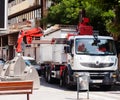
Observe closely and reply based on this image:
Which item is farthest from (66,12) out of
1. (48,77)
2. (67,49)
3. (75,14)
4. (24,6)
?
(24,6)

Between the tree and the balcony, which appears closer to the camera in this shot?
the tree

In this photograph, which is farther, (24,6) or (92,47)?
(24,6)

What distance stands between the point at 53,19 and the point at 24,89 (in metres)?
25.6

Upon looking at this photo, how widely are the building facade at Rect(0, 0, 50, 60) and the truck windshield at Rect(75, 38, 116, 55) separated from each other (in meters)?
31.4

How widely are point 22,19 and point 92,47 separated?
5383 cm

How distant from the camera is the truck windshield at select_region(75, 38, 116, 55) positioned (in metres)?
20.9

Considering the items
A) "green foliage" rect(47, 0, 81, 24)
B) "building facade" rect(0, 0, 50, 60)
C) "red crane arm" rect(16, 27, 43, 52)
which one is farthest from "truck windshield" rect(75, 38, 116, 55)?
"building facade" rect(0, 0, 50, 60)

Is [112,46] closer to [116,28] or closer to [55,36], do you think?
[116,28]

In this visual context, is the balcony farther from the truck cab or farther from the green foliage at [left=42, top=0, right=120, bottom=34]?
the truck cab

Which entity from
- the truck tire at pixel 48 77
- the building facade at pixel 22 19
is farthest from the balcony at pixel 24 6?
the truck tire at pixel 48 77

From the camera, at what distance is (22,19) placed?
74188mm

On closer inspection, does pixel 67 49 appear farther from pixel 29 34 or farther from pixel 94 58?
pixel 29 34

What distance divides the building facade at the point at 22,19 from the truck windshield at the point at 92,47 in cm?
3137

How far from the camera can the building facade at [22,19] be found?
190 feet
